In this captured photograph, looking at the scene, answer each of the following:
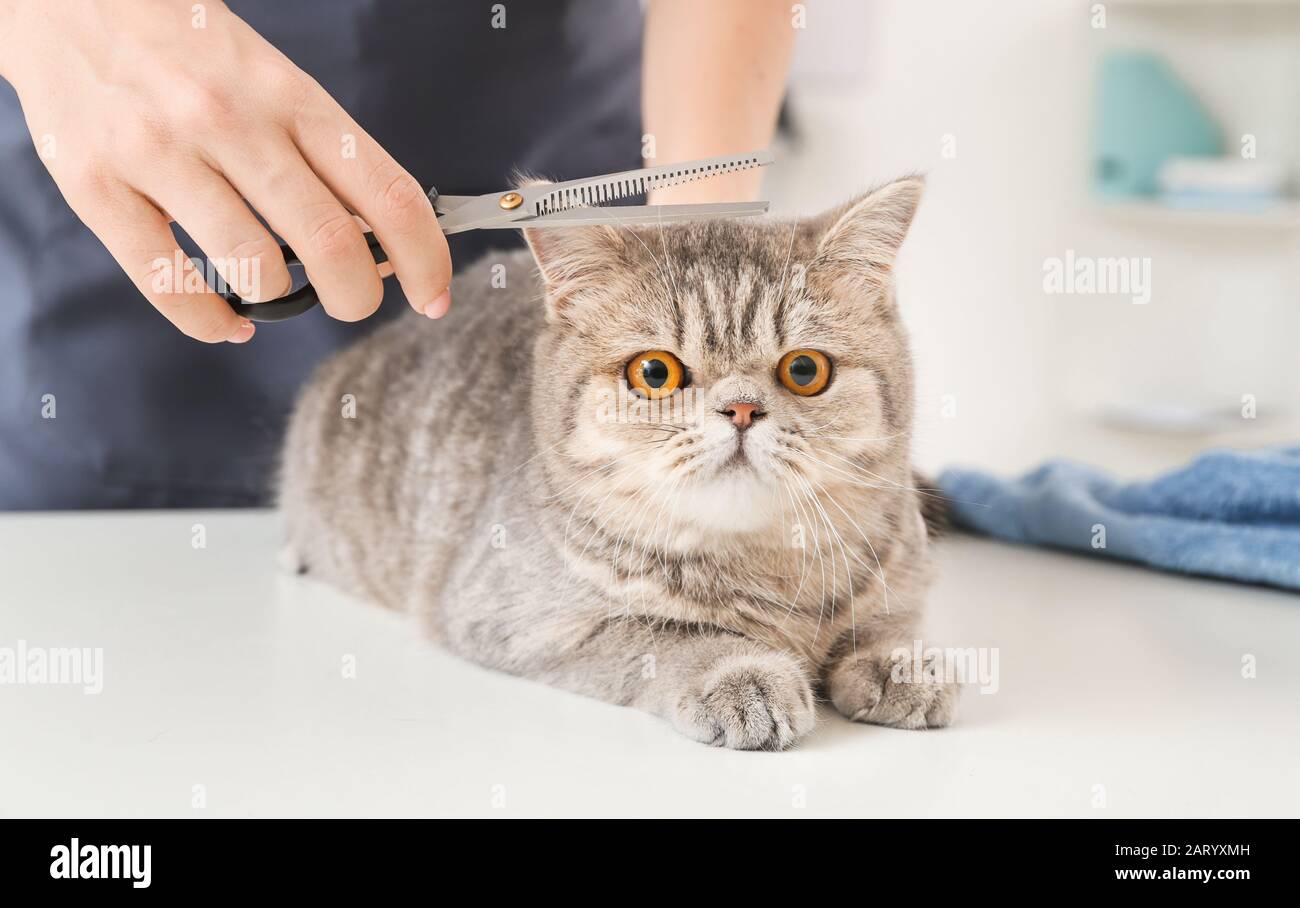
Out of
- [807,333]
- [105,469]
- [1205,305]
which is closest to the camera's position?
[807,333]

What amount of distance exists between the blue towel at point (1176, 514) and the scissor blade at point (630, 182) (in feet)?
3.49

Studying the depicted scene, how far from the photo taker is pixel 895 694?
3.98 ft

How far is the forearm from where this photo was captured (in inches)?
75.4

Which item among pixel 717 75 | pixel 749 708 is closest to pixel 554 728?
pixel 749 708

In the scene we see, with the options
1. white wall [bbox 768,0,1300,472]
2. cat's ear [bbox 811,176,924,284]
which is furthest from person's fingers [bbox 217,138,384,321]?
white wall [bbox 768,0,1300,472]

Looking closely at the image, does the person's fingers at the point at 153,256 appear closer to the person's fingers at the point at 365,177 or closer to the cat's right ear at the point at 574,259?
the person's fingers at the point at 365,177

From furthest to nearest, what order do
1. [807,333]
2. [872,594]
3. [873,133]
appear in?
[873,133], [872,594], [807,333]

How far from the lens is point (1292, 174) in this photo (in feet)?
12.7

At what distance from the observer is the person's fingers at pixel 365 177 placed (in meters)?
1.17

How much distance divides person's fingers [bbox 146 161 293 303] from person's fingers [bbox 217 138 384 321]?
0.06 feet

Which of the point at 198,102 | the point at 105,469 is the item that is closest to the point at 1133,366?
the point at 105,469

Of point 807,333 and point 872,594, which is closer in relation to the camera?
point 807,333

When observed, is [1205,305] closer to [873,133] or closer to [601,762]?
[873,133]

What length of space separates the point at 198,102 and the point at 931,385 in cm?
299
